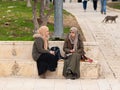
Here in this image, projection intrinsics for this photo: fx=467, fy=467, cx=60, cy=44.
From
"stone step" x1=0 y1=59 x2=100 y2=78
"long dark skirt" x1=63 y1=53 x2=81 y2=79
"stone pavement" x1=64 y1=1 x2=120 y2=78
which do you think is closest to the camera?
"long dark skirt" x1=63 y1=53 x2=81 y2=79

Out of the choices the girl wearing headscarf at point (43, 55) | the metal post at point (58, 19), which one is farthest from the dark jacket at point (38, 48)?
the metal post at point (58, 19)

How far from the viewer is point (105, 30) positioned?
61.3 ft

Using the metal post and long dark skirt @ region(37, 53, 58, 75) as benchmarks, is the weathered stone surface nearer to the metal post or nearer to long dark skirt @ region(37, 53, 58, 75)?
long dark skirt @ region(37, 53, 58, 75)

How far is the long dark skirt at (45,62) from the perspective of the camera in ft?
33.3

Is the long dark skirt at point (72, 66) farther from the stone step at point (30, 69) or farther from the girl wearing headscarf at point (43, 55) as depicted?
the girl wearing headscarf at point (43, 55)

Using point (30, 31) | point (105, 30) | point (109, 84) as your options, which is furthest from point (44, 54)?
point (105, 30)

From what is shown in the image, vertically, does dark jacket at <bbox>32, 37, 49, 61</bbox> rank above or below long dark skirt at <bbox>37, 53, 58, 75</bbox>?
above

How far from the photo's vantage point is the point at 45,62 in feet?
33.3

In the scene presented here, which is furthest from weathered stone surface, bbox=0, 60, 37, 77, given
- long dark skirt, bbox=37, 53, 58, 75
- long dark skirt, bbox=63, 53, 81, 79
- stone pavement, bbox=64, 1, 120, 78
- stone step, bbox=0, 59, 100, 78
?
stone pavement, bbox=64, 1, 120, 78

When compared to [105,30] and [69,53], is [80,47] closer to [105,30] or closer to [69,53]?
[69,53]

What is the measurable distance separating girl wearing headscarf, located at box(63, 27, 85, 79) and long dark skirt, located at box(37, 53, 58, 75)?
0.26 metres

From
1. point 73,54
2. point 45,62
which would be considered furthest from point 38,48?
point 73,54

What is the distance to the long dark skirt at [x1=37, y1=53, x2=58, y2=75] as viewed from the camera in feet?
33.3

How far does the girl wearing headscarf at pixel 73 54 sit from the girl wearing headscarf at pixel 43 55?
290 millimetres
